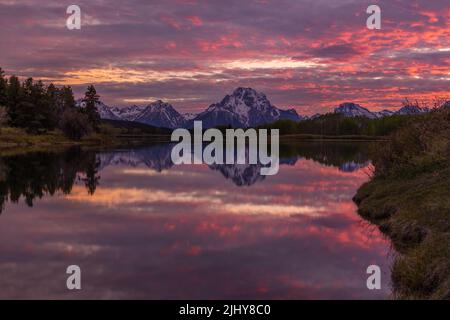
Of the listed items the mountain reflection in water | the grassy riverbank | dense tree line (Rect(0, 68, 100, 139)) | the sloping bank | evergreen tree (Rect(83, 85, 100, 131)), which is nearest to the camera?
the sloping bank

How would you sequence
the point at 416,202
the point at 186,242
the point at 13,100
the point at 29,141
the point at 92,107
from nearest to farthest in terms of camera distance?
the point at 186,242 → the point at 416,202 → the point at 29,141 → the point at 13,100 → the point at 92,107

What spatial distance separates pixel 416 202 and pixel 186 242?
1058cm

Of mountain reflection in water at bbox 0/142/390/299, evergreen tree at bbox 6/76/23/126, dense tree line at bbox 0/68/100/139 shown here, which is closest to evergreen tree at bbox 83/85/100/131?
dense tree line at bbox 0/68/100/139

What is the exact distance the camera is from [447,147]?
26906mm

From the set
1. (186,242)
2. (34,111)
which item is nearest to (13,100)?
(34,111)

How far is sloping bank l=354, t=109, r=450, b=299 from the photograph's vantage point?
14.1 metres

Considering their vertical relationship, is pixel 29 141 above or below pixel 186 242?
above

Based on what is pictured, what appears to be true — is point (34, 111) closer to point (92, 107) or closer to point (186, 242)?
point (92, 107)

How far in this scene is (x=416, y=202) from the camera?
22.5 metres

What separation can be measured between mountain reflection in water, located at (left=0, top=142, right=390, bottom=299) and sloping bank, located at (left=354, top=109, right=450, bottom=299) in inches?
35.1

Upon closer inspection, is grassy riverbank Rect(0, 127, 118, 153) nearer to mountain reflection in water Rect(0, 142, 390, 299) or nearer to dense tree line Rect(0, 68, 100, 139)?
dense tree line Rect(0, 68, 100, 139)

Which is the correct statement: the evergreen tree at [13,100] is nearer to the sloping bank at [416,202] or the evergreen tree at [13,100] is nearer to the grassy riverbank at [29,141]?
the grassy riverbank at [29,141]

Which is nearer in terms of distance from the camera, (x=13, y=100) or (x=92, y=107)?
(x=13, y=100)
